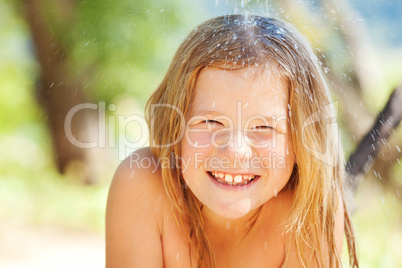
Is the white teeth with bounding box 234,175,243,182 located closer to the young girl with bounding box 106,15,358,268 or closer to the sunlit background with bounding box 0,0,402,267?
the young girl with bounding box 106,15,358,268

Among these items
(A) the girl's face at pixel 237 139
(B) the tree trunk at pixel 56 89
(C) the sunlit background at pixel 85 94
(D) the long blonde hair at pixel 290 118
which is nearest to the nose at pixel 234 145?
(A) the girl's face at pixel 237 139

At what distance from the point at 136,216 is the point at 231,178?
46cm

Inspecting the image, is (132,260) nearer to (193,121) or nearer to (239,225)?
(239,225)

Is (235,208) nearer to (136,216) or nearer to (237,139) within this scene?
(237,139)

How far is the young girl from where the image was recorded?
1.88 metres

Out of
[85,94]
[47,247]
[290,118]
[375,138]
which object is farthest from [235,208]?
Result: [85,94]

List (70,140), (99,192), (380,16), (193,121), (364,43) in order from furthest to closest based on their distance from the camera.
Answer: (70,140), (99,192), (380,16), (364,43), (193,121)

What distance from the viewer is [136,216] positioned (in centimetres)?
214

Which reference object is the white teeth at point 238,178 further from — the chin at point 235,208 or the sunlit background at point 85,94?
the sunlit background at point 85,94

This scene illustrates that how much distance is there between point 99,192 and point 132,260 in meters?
4.13

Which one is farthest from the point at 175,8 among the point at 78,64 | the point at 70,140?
the point at 70,140

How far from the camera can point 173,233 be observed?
7.07ft

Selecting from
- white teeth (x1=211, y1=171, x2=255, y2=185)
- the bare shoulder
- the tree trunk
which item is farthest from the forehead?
the tree trunk

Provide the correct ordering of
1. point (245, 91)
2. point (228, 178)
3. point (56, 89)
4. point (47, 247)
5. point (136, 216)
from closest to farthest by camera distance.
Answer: point (245, 91)
point (228, 178)
point (136, 216)
point (47, 247)
point (56, 89)
